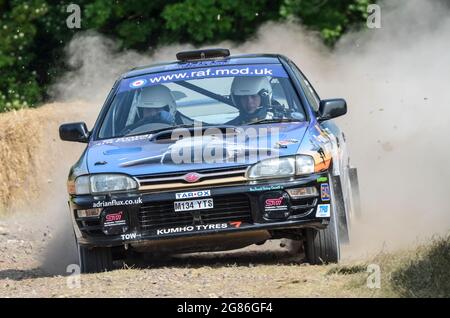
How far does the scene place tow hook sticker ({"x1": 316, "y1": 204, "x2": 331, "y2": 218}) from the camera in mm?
7965

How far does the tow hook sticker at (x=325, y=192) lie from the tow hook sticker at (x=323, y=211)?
0.05 metres

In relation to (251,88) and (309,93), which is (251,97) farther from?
(309,93)

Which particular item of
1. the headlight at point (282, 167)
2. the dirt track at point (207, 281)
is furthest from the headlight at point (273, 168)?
the dirt track at point (207, 281)

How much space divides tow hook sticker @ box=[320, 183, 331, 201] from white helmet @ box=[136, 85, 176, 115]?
1.73m

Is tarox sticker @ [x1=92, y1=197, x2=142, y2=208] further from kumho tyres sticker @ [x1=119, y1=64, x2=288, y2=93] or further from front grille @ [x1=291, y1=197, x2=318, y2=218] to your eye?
kumho tyres sticker @ [x1=119, y1=64, x2=288, y2=93]

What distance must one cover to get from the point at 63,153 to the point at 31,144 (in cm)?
55

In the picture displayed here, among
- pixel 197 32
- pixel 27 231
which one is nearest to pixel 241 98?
pixel 27 231

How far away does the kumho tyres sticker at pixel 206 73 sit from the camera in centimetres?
931

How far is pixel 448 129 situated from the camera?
49.4ft

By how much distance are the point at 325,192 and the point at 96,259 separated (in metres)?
1.85

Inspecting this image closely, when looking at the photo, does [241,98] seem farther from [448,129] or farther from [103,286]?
[448,129]

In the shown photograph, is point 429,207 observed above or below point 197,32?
below

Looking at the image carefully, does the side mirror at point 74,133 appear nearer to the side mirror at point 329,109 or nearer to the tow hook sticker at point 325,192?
the side mirror at point 329,109

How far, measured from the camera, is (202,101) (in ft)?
32.0
